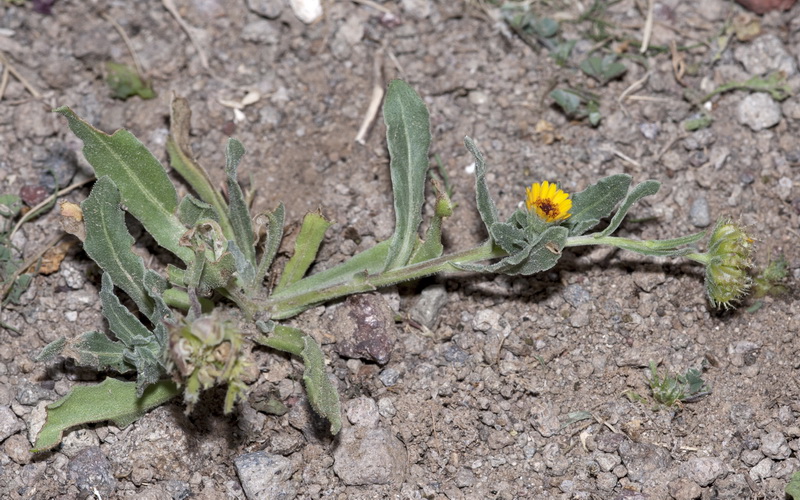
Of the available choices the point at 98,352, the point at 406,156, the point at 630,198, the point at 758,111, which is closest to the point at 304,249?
the point at 406,156

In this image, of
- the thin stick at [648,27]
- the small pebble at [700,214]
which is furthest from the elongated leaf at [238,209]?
the thin stick at [648,27]

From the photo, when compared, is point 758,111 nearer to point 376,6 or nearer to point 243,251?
point 376,6

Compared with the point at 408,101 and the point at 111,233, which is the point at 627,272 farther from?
the point at 111,233

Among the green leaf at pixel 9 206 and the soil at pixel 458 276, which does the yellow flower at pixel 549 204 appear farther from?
the green leaf at pixel 9 206

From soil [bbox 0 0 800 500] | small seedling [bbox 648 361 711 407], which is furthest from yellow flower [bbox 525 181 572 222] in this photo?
small seedling [bbox 648 361 711 407]

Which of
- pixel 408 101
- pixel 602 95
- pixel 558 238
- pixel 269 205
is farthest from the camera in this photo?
pixel 602 95

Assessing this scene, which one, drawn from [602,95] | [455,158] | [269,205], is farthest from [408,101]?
[602,95]

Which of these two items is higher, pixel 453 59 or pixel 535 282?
pixel 453 59
